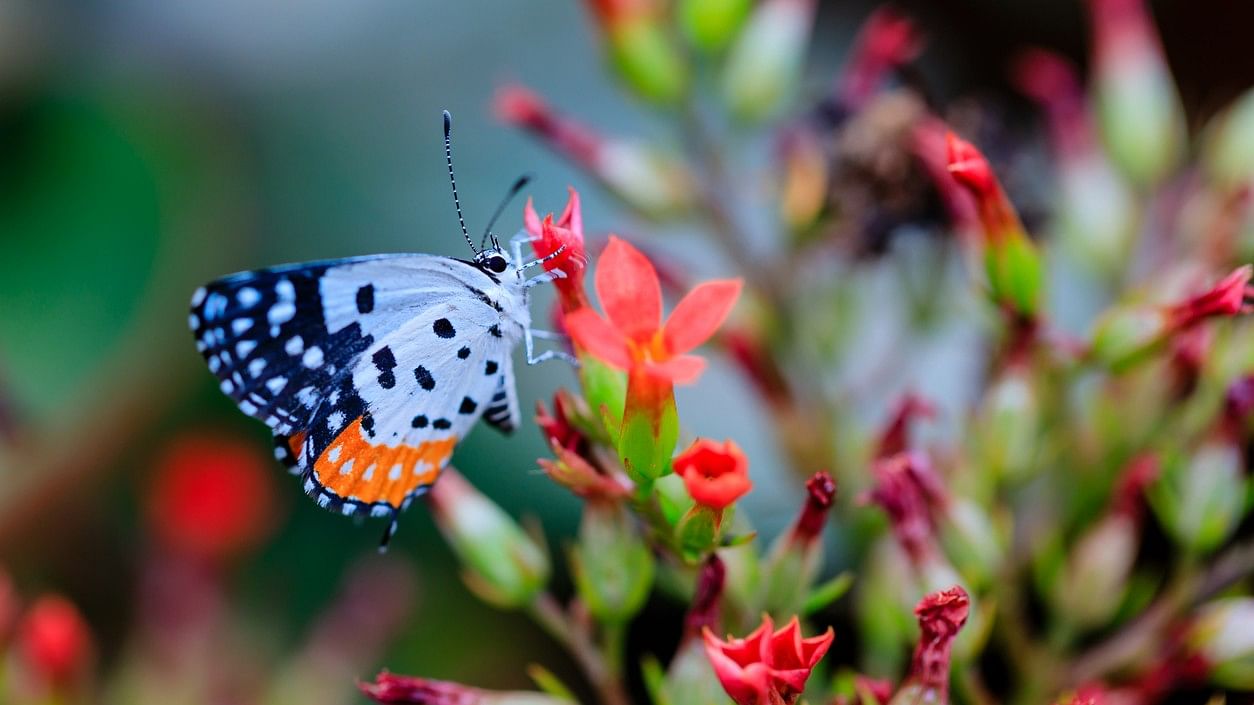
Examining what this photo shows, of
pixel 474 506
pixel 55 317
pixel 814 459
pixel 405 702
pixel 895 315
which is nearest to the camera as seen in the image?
pixel 405 702

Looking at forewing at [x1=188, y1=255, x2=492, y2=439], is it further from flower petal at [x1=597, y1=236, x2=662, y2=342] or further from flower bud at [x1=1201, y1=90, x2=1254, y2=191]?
flower bud at [x1=1201, y1=90, x2=1254, y2=191]

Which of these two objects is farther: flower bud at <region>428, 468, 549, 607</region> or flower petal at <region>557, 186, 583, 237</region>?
flower bud at <region>428, 468, 549, 607</region>

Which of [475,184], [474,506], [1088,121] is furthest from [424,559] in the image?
[1088,121]

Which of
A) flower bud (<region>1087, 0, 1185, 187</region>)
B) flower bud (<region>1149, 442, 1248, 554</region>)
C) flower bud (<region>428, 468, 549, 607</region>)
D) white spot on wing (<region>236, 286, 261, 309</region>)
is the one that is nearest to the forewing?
white spot on wing (<region>236, 286, 261, 309</region>)

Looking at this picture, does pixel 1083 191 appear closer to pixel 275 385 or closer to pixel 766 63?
pixel 766 63

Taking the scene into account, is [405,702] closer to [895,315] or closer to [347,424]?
[347,424]
